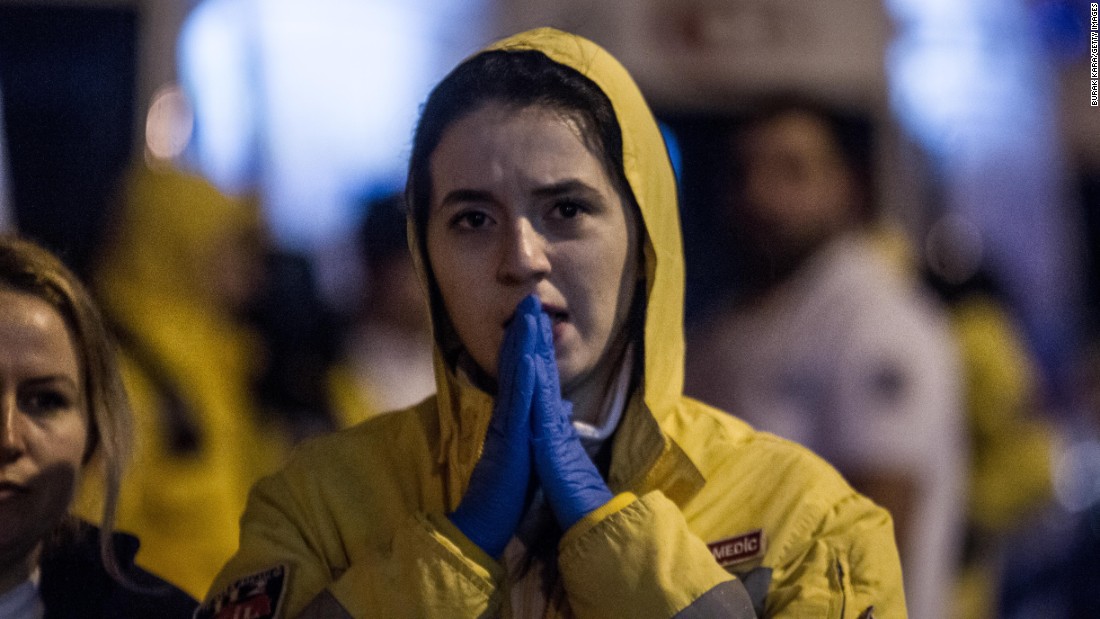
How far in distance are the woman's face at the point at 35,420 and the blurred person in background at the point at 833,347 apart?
5.57 ft

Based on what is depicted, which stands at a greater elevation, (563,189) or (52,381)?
(563,189)

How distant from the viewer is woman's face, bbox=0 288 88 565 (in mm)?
1684

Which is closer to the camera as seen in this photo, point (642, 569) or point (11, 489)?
point (642, 569)

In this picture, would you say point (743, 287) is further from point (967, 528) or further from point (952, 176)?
point (952, 176)

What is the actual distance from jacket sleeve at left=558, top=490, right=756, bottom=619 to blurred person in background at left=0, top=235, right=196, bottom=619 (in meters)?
0.61

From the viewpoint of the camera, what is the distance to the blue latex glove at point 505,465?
154 cm

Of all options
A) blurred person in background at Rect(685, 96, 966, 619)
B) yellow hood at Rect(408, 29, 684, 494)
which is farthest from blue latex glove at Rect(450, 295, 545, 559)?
blurred person in background at Rect(685, 96, 966, 619)

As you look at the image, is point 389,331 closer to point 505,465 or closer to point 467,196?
point 467,196

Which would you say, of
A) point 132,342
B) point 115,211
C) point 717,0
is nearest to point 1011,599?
point 717,0

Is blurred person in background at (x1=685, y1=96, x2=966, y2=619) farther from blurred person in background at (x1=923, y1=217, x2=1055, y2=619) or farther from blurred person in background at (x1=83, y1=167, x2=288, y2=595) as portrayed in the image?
blurred person in background at (x1=83, y1=167, x2=288, y2=595)

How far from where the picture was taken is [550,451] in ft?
5.08

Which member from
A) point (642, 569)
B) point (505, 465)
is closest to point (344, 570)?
point (505, 465)

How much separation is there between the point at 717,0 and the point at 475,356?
10.7 ft

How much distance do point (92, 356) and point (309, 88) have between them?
2.83m
